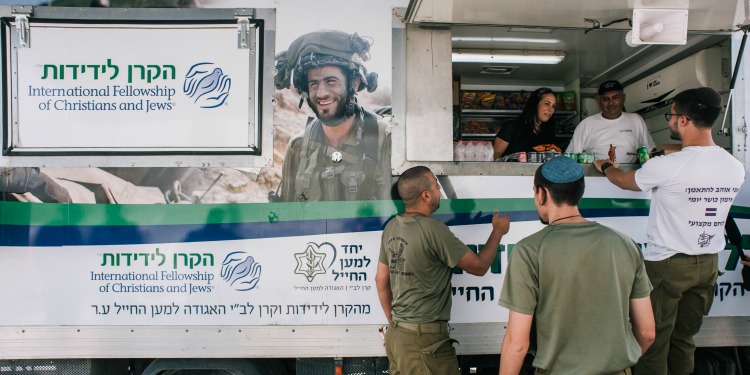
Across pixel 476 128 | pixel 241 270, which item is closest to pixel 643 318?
pixel 241 270

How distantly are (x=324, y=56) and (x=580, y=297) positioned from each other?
1849mm

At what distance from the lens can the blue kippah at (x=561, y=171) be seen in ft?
6.21

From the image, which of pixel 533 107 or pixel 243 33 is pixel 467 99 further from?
pixel 243 33

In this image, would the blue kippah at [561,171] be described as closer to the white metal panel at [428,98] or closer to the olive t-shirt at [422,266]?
the olive t-shirt at [422,266]

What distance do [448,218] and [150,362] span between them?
1.89 metres

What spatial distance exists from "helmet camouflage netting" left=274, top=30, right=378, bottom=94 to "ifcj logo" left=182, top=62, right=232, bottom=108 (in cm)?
31

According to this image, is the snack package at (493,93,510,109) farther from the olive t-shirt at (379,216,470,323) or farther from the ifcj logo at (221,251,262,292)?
the ifcj logo at (221,251,262,292)

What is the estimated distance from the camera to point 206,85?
2.91m

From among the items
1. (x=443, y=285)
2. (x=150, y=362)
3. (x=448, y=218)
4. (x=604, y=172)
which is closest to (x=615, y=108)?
(x=604, y=172)

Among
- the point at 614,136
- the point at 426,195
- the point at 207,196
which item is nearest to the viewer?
the point at 426,195

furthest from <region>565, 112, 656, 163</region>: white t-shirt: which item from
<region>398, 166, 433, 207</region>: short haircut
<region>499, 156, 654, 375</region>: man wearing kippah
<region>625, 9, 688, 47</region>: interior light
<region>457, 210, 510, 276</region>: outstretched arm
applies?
<region>499, 156, 654, 375</region>: man wearing kippah

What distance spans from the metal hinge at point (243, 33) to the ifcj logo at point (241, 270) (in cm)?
114

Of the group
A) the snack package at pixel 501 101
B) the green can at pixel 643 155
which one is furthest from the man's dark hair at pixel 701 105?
the snack package at pixel 501 101

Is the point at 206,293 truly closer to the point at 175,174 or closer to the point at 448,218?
the point at 175,174
